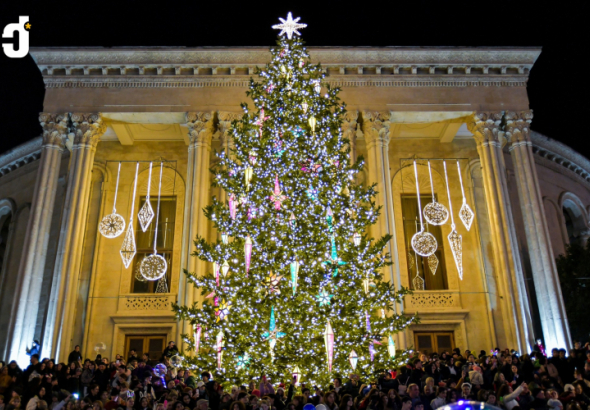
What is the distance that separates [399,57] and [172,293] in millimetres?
11897

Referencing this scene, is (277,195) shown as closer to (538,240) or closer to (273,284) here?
(273,284)

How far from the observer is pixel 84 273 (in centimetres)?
2214

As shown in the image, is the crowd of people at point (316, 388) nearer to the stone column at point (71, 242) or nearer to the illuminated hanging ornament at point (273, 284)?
the illuminated hanging ornament at point (273, 284)

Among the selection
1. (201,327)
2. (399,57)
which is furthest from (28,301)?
(399,57)

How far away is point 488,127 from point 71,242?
14688mm

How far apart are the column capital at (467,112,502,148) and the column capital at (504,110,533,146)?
0.31 metres

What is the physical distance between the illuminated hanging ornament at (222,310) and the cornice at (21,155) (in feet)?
53.7

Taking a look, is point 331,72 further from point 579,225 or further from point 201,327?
point 579,225

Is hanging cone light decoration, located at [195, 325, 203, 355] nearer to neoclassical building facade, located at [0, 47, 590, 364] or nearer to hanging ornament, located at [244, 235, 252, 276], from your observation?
hanging ornament, located at [244, 235, 252, 276]

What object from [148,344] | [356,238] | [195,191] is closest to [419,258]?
[195,191]

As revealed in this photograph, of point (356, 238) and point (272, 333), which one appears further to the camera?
point (356, 238)

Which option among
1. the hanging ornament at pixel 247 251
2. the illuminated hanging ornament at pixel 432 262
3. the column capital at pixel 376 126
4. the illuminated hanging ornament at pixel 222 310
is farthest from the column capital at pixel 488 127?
the illuminated hanging ornament at pixel 222 310

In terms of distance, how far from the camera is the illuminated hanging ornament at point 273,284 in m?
13.0

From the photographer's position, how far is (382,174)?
805 inches
